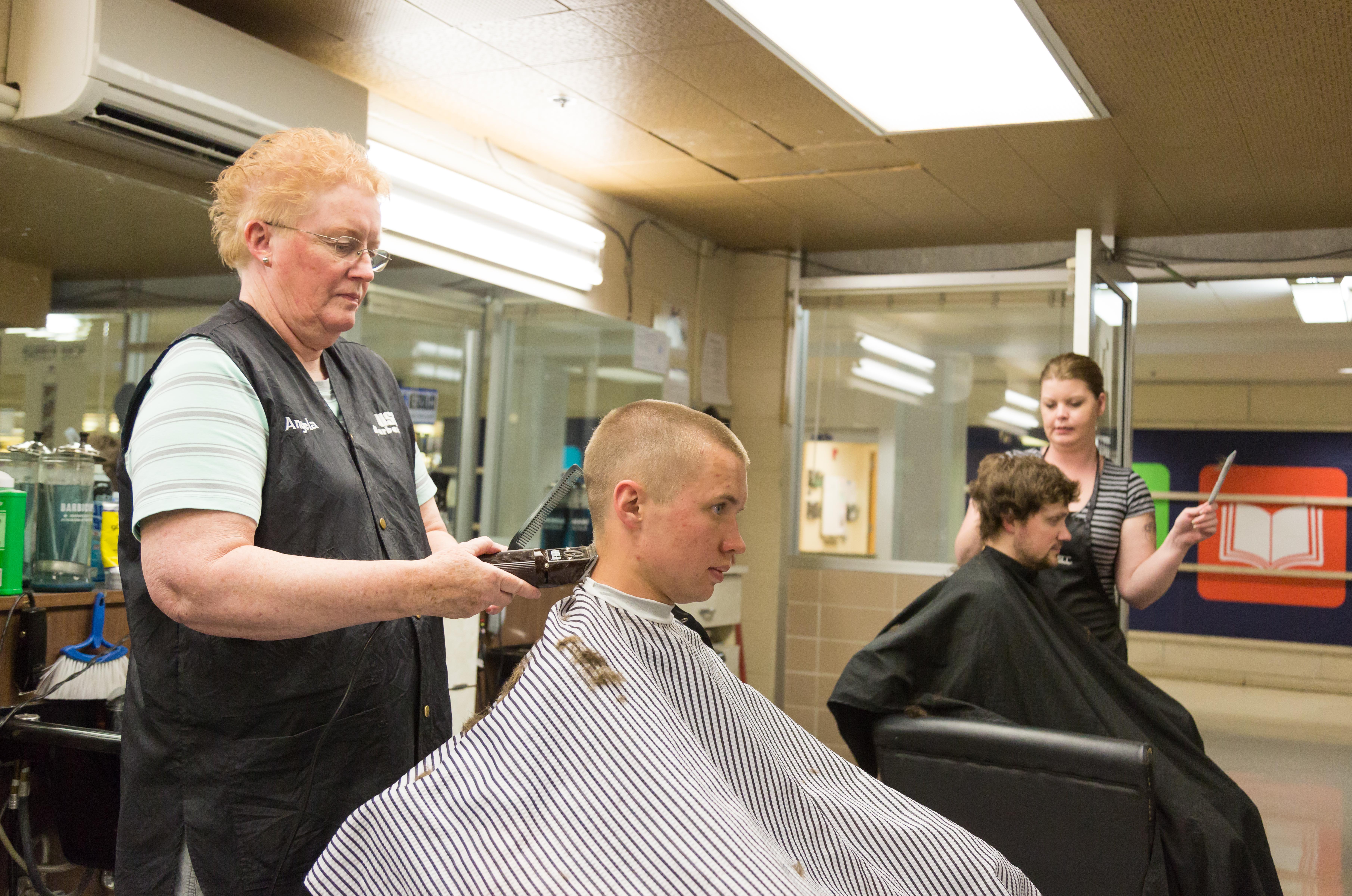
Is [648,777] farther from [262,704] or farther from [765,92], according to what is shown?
[765,92]

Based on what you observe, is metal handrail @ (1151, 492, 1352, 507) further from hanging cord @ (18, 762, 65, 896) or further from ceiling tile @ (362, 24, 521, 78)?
hanging cord @ (18, 762, 65, 896)

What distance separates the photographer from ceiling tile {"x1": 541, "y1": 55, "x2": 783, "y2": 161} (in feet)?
9.16

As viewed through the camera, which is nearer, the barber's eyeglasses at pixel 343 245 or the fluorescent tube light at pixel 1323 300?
the barber's eyeglasses at pixel 343 245

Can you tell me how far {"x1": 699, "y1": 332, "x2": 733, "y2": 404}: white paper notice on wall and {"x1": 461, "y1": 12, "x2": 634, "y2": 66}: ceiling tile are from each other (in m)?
2.04

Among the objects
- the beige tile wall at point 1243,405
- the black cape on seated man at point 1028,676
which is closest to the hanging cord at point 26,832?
the black cape on seated man at point 1028,676

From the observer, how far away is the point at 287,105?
8.14 feet

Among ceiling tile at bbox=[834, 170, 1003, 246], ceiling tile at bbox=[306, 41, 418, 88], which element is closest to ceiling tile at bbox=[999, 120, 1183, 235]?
ceiling tile at bbox=[834, 170, 1003, 246]

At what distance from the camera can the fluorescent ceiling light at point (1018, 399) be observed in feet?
15.0

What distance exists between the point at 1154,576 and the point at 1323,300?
2.72 metres

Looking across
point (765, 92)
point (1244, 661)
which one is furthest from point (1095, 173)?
point (1244, 661)

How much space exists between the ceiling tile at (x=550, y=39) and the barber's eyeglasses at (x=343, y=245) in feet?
4.39

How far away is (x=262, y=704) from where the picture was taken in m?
1.21

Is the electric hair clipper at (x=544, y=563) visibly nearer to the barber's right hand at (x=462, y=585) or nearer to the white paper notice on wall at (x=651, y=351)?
the barber's right hand at (x=462, y=585)

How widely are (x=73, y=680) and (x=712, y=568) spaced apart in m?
1.27
